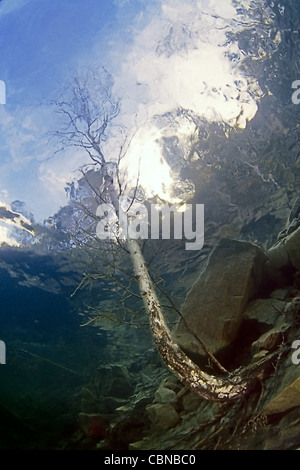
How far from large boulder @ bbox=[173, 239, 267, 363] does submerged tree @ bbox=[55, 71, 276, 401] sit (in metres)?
0.92

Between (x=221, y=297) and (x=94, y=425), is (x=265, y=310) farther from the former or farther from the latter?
(x=94, y=425)

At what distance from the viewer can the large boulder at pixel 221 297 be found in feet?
22.7

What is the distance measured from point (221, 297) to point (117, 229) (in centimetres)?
350

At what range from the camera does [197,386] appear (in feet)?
15.6

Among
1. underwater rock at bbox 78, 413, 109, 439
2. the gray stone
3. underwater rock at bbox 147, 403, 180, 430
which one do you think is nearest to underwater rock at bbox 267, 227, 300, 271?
the gray stone

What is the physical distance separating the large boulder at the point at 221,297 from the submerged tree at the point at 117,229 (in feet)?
3.00

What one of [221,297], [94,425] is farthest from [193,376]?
[94,425]

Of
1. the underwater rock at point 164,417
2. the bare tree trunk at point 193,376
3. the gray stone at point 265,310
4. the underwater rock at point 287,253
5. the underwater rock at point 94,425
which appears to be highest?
Result: the underwater rock at point 287,253

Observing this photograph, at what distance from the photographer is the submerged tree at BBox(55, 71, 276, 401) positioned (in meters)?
4.94

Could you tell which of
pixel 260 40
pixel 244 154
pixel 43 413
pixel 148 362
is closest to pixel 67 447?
pixel 43 413

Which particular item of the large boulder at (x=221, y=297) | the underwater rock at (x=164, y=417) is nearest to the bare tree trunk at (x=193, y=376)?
the large boulder at (x=221, y=297)

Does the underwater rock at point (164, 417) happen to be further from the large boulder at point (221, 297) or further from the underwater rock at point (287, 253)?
the underwater rock at point (287, 253)

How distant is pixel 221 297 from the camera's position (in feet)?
24.6

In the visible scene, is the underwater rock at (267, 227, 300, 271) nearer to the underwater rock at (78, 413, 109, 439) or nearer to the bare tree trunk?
the bare tree trunk
